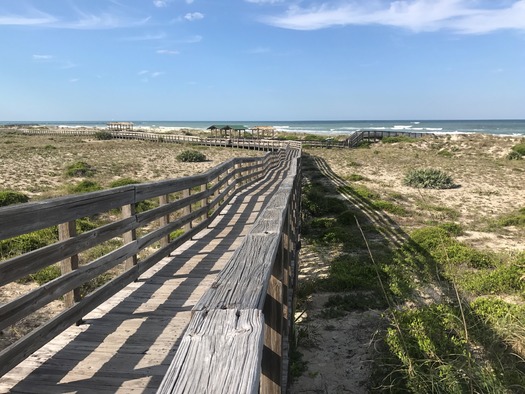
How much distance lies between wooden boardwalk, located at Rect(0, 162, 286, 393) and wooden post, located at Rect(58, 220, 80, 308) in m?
0.25

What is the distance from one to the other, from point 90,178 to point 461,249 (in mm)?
17737

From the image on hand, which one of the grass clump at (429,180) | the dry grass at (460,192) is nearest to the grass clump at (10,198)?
the dry grass at (460,192)

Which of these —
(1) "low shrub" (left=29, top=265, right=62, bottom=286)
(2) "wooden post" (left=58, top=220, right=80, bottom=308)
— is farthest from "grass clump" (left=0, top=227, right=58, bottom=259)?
(2) "wooden post" (left=58, top=220, right=80, bottom=308)

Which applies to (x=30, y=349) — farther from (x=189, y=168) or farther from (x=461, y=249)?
(x=189, y=168)

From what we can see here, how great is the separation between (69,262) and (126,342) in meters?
0.82

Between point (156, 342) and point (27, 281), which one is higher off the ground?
point (156, 342)

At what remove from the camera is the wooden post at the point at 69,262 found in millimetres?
3300

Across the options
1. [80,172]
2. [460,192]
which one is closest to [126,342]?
[460,192]

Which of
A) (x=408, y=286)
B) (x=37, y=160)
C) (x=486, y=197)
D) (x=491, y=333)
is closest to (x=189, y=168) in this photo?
(x=37, y=160)

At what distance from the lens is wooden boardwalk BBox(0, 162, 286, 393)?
263 centimetres

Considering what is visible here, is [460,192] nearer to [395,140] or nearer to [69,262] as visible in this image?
[69,262]

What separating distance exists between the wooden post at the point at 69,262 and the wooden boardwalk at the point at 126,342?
246mm

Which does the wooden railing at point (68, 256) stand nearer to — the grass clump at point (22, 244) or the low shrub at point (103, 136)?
the grass clump at point (22, 244)

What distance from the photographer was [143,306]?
396 centimetres
